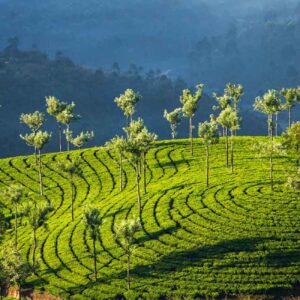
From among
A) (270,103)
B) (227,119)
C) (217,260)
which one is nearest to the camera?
(217,260)

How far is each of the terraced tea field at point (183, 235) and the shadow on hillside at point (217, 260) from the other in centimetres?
14

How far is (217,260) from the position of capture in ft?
249

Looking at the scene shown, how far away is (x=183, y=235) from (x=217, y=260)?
28.8 ft

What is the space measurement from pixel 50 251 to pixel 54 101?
50.7 meters

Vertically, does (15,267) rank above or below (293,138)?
below

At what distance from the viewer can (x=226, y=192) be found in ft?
314

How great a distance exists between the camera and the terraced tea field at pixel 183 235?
72.2m

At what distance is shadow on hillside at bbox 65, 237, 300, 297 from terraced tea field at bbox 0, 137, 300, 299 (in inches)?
5.4

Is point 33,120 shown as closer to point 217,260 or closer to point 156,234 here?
point 156,234

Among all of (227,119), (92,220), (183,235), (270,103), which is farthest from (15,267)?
(270,103)

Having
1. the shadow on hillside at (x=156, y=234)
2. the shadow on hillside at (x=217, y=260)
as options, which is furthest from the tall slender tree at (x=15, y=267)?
the shadow on hillside at (x=156, y=234)

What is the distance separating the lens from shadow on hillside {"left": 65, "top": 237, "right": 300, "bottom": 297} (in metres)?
74.4

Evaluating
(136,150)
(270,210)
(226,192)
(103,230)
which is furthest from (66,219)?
(270,210)

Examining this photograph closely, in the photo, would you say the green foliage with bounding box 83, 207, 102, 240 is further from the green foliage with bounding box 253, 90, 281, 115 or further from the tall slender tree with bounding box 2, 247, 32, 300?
the green foliage with bounding box 253, 90, 281, 115
